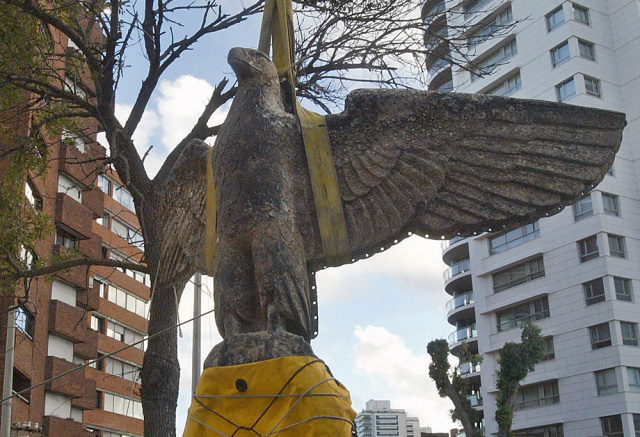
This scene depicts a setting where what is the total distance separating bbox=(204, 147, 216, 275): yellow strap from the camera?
12.9 ft

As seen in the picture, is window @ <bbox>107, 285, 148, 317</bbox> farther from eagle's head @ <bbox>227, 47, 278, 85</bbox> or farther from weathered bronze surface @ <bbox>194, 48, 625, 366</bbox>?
weathered bronze surface @ <bbox>194, 48, 625, 366</bbox>

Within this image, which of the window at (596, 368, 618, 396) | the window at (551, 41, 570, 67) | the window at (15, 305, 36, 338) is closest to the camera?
the window at (15, 305, 36, 338)

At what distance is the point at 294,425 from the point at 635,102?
113 feet

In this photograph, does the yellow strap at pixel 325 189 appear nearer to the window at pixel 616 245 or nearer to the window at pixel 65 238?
the window at pixel 65 238

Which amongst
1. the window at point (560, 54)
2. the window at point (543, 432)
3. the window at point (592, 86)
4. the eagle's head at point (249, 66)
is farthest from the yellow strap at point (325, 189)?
the window at point (560, 54)

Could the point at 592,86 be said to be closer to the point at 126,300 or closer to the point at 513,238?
the point at 513,238

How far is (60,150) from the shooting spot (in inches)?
1052

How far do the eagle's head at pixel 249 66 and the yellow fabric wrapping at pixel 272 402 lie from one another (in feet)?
4.98

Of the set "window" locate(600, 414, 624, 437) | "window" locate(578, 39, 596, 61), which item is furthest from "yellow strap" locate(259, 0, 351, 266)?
"window" locate(578, 39, 596, 61)

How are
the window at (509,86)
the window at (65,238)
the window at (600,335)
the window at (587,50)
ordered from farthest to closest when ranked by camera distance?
the window at (509,86) < the window at (587,50) < the window at (600,335) < the window at (65,238)

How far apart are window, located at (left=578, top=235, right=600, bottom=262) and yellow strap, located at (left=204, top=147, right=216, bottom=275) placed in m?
30.7

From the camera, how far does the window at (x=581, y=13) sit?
34.6 metres

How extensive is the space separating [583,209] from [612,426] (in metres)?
9.17

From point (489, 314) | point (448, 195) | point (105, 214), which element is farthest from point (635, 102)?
point (448, 195)
